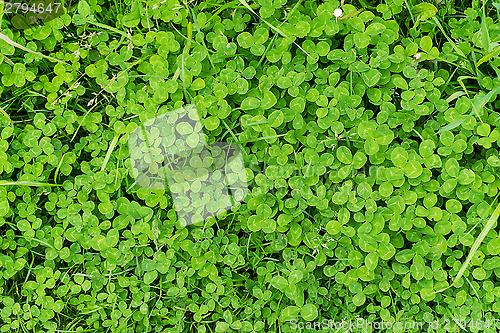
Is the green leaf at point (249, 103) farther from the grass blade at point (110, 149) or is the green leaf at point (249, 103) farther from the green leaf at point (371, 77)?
the grass blade at point (110, 149)

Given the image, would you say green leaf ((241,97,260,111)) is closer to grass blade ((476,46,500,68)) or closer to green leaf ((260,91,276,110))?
green leaf ((260,91,276,110))

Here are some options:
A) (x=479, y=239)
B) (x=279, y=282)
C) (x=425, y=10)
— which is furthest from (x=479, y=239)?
(x=425, y=10)

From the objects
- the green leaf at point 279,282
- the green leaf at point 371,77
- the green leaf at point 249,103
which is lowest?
the green leaf at point 279,282

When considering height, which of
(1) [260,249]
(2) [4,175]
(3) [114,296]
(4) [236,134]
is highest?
(4) [236,134]

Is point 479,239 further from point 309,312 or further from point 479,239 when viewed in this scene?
point 309,312

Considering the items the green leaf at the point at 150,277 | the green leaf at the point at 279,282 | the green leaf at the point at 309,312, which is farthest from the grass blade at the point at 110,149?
the green leaf at the point at 309,312

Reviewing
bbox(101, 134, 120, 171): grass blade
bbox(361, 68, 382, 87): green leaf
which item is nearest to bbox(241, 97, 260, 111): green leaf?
bbox(361, 68, 382, 87): green leaf

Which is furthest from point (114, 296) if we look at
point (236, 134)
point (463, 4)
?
point (463, 4)

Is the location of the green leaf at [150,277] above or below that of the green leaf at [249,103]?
below

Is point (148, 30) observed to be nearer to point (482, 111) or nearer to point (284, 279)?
point (284, 279)
